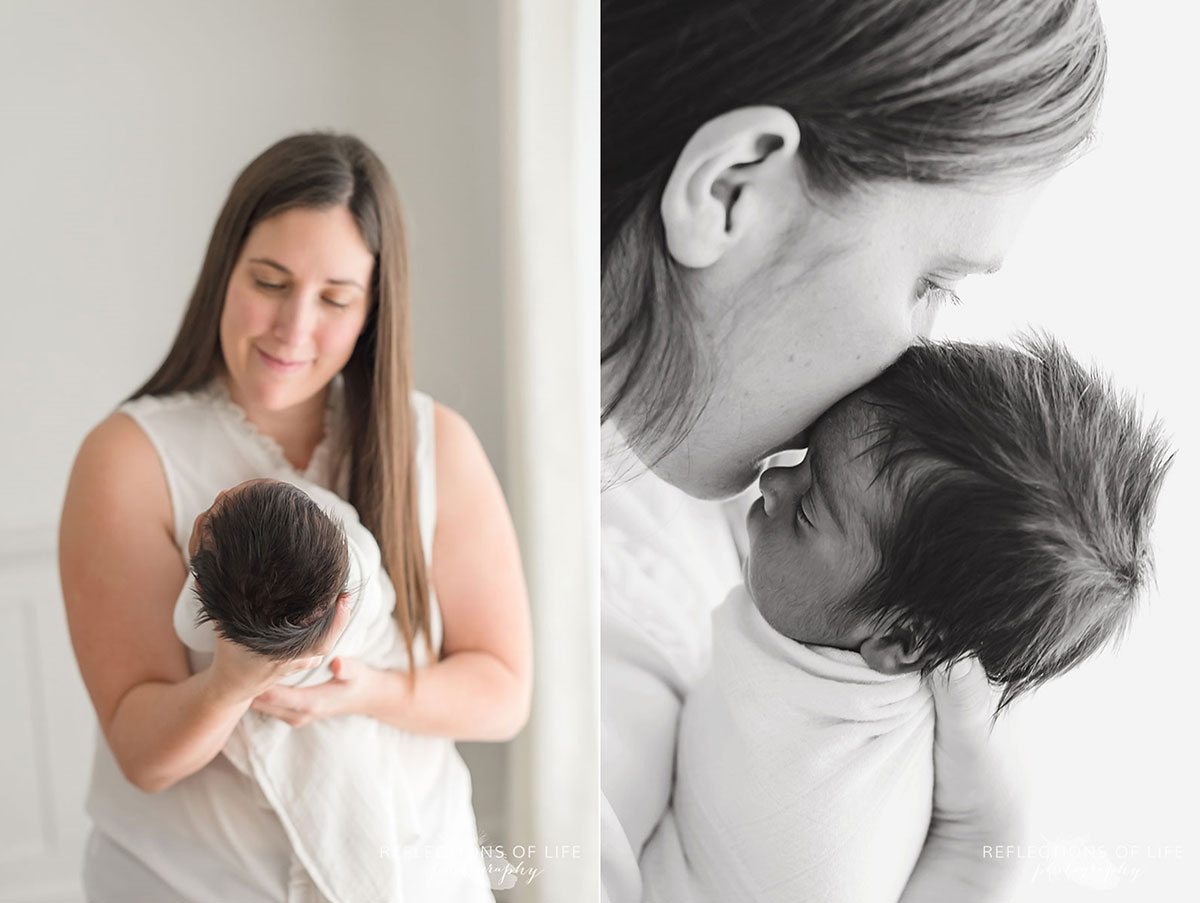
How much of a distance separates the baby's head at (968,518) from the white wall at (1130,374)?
30 mm

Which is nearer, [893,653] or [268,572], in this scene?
[268,572]

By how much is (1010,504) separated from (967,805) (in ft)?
0.97

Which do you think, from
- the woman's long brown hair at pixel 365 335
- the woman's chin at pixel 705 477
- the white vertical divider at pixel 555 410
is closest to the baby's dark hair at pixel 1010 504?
the woman's chin at pixel 705 477

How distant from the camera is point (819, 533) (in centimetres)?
96

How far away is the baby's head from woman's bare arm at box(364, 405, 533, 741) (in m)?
0.24

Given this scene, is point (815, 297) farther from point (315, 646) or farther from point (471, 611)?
point (315, 646)

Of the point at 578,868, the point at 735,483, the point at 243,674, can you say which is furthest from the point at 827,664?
the point at 243,674

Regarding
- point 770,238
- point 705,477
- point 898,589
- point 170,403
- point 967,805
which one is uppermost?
point 770,238

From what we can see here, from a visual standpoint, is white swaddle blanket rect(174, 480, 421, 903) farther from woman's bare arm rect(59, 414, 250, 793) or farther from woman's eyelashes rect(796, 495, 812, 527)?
woman's eyelashes rect(796, 495, 812, 527)

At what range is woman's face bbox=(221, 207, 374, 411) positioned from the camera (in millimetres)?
807

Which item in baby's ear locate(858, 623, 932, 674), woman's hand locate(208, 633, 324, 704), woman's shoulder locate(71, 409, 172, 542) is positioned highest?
woman's shoulder locate(71, 409, 172, 542)

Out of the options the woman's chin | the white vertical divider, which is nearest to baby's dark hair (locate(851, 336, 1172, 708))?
the woman's chin

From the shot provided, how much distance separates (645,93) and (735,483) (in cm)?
37

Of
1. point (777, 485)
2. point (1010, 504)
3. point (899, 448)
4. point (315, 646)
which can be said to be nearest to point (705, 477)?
point (777, 485)
